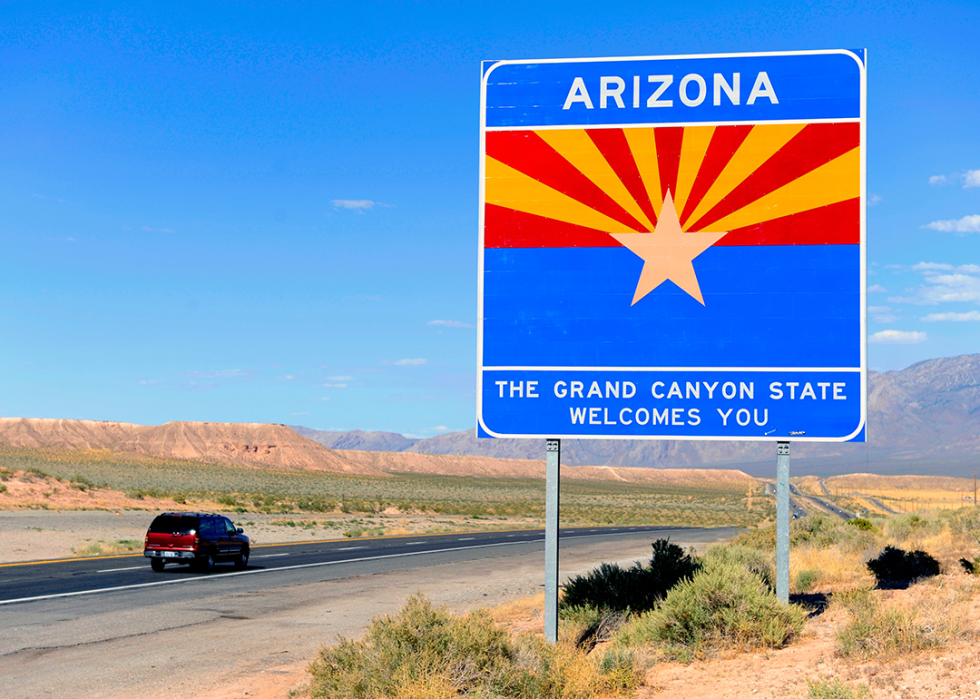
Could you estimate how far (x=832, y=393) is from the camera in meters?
10.0

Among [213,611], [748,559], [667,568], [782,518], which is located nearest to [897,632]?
[782,518]

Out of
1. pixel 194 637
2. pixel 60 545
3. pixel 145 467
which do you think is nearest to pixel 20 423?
pixel 145 467

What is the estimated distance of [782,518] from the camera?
10.5m

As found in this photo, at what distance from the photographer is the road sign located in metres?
10.1

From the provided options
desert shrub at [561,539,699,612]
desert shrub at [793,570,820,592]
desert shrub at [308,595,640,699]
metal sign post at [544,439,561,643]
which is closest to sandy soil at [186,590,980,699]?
desert shrub at [308,595,640,699]

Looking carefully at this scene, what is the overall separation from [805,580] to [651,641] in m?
7.18

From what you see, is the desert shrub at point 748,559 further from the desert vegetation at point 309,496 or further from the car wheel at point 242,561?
the desert vegetation at point 309,496

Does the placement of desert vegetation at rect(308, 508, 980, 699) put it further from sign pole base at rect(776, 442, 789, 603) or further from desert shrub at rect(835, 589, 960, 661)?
sign pole base at rect(776, 442, 789, 603)

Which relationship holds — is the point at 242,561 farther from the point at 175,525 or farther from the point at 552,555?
the point at 552,555

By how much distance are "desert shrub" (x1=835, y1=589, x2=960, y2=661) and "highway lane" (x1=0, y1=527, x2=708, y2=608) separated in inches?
661

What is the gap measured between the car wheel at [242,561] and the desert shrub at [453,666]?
21.3 m

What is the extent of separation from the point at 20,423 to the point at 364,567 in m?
190

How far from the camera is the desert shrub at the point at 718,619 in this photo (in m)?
Result: 10.1

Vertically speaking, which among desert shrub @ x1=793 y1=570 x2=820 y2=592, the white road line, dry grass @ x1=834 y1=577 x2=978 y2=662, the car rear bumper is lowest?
the white road line
